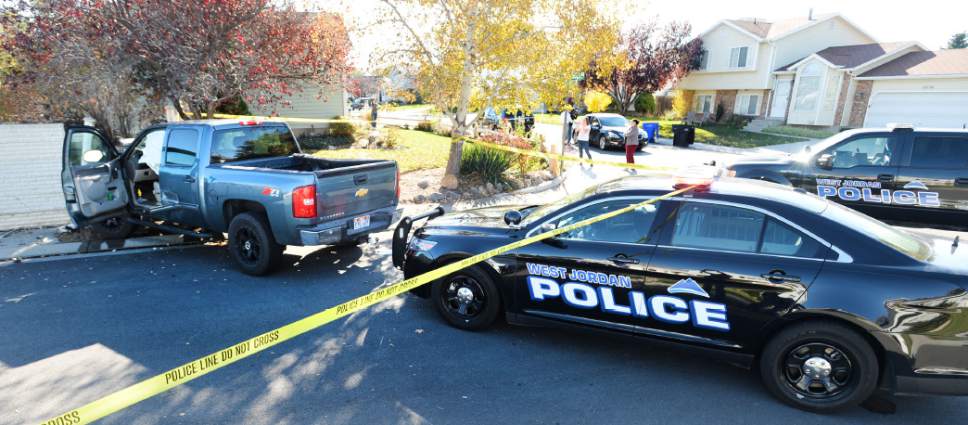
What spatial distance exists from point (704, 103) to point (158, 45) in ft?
106

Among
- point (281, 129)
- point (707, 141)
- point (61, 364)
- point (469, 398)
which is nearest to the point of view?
point (469, 398)

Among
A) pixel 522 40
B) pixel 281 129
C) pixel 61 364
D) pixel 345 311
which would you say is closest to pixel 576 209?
pixel 345 311

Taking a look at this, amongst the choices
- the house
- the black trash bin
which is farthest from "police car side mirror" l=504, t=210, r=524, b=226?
the house

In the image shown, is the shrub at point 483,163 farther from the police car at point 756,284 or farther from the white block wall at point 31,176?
the white block wall at point 31,176

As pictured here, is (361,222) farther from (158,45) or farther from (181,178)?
(158,45)

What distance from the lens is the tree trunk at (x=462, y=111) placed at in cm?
963

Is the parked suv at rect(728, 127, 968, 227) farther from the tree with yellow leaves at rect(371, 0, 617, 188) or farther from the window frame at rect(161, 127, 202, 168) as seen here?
the window frame at rect(161, 127, 202, 168)

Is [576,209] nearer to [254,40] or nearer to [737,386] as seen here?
[737,386]

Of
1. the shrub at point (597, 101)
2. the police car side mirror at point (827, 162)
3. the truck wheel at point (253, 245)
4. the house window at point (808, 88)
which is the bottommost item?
the truck wheel at point (253, 245)

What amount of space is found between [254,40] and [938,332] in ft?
32.8

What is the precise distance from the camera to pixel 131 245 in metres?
7.54

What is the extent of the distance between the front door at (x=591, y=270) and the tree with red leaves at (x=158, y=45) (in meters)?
7.17

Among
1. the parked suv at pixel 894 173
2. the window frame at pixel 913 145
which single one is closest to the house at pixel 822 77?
the window frame at pixel 913 145

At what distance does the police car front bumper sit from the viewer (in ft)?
18.6
